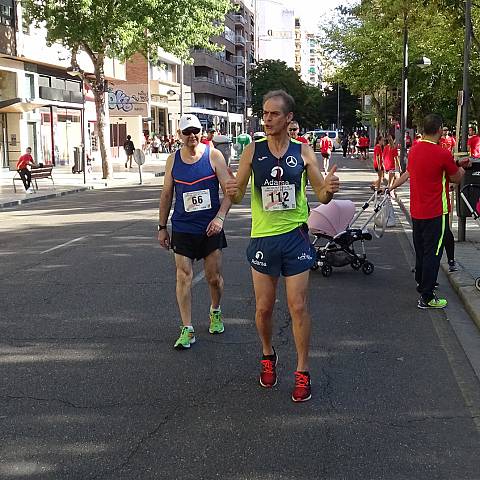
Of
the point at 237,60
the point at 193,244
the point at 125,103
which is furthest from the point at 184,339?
the point at 237,60

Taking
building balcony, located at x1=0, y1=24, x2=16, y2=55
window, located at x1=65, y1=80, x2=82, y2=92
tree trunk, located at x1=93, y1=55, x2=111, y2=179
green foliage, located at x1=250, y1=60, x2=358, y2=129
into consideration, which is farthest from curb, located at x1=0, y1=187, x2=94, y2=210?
green foliage, located at x1=250, y1=60, x2=358, y2=129

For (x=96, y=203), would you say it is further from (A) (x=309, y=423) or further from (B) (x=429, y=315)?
(A) (x=309, y=423)

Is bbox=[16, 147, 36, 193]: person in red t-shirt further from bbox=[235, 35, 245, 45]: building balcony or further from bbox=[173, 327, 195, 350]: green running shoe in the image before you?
bbox=[235, 35, 245, 45]: building balcony

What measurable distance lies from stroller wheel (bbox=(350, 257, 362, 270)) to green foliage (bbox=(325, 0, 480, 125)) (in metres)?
13.9

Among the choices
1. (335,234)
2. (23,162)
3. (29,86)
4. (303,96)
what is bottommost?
(335,234)

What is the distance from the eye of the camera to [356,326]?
22.9 feet

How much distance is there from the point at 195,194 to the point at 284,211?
1.32 m

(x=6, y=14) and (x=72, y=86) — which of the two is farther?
(x=72, y=86)

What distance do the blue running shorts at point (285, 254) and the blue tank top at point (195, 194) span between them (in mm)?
1213

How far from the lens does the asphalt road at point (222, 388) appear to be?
3.99 metres

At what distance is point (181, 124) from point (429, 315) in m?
3.17

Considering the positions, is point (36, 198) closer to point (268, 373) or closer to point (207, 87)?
point (268, 373)

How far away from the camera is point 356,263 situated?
9.71 m

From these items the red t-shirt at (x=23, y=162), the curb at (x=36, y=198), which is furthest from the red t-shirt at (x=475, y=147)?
the red t-shirt at (x=23, y=162)
